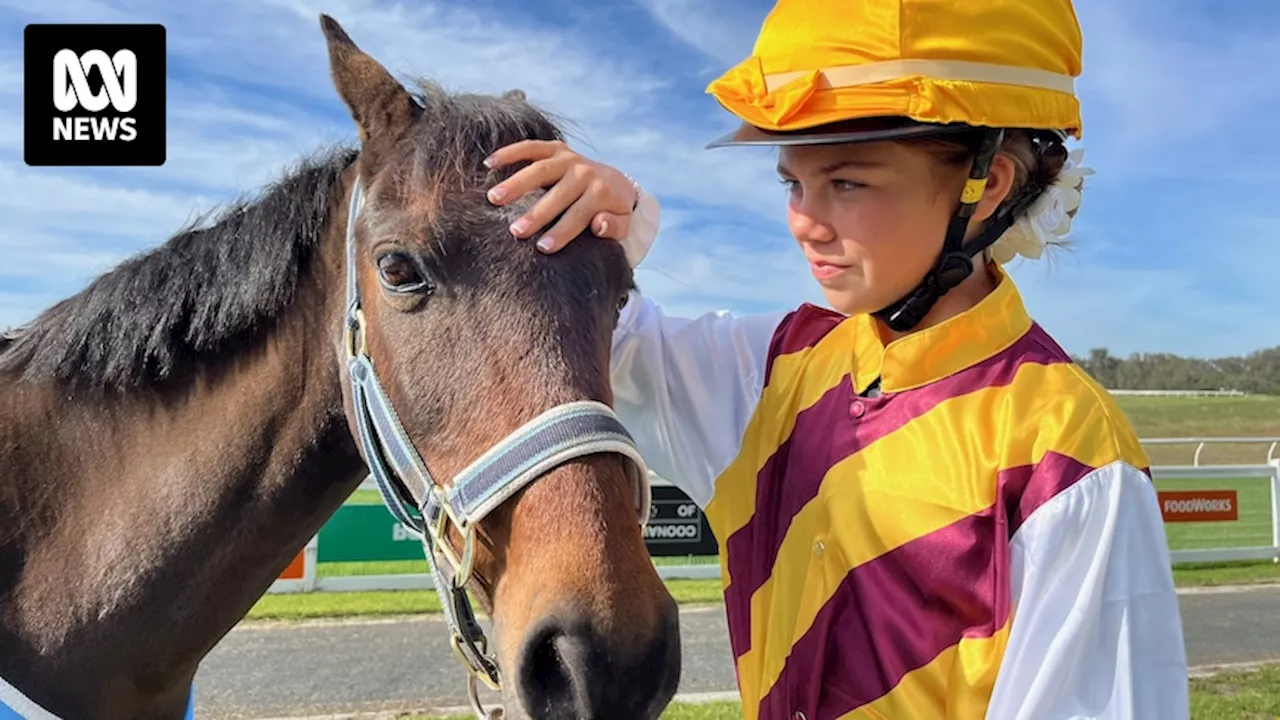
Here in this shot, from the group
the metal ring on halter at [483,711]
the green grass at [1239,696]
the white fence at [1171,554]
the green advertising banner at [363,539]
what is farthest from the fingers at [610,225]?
the green advertising banner at [363,539]

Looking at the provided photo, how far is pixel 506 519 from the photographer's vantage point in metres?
1.80

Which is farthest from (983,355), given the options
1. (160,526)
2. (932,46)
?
(160,526)

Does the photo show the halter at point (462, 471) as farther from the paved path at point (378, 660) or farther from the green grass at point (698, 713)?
the paved path at point (378, 660)

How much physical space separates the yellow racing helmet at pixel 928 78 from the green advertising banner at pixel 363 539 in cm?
900

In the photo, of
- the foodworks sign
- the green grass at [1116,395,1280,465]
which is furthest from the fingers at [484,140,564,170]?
the green grass at [1116,395,1280,465]

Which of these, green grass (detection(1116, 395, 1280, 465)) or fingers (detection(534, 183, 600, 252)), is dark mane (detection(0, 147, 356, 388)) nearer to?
fingers (detection(534, 183, 600, 252))

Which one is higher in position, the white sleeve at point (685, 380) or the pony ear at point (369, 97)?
the pony ear at point (369, 97)

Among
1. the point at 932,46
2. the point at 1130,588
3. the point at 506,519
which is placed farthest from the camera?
the point at 506,519

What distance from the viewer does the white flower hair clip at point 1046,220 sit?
1920 millimetres

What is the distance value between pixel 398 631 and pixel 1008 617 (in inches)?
304

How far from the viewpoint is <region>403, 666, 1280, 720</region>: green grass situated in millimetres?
5941

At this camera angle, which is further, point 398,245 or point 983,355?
point 398,245

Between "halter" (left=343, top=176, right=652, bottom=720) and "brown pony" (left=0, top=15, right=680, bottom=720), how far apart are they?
3 centimetres

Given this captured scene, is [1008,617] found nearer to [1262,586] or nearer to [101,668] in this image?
[101,668]
